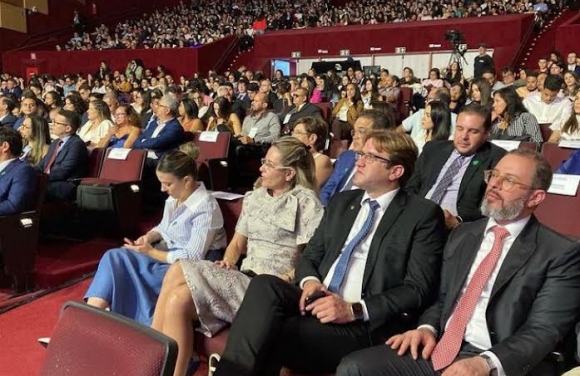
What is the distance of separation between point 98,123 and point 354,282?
13.3 ft

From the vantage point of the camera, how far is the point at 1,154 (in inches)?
140

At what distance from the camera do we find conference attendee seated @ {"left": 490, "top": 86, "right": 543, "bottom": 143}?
4.04 meters

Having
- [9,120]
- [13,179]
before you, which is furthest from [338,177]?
[9,120]

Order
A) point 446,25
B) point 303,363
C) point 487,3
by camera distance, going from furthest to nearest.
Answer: point 487,3
point 446,25
point 303,363

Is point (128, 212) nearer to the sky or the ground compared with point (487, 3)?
nearer to the ground

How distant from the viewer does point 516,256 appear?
1.73m

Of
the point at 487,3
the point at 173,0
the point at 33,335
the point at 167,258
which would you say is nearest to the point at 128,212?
the point at 33,335

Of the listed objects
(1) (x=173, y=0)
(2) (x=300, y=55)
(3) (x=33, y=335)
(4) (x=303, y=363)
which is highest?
(1) (x=173, y=0)

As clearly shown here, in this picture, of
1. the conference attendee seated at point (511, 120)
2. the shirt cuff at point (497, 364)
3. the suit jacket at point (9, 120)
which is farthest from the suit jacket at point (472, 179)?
the suit jacket at point (9, 120)

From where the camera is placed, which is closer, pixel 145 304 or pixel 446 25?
pixel 145 304

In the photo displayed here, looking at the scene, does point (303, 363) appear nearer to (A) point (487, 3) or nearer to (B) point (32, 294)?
(B) point (32, 294)

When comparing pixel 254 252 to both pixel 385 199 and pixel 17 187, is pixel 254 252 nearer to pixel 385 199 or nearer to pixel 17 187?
pixel 385 199

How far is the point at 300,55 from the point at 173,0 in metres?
8.49

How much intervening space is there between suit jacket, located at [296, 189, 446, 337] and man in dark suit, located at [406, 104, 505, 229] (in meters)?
0.80
